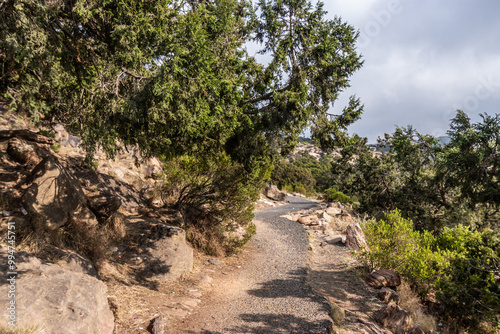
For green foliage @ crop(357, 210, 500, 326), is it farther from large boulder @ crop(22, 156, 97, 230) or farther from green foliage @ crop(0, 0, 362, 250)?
large boulder @ crop(22, 156, 97, 230)

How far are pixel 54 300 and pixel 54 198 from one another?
2623 mm

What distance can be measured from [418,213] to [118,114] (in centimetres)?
1613

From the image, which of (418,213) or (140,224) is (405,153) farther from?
(140,224)

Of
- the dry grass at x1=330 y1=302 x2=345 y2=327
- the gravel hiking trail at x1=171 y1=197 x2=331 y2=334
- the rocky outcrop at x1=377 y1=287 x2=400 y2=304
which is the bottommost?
the gravel hiking trail at x1=171 y1=197 x2=331 y2=334

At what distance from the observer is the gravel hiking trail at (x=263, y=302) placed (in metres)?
4.53

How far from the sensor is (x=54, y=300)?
3381 millimetres

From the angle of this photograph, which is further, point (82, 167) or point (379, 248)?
point (82, 167)

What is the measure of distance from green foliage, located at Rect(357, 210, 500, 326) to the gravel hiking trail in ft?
8.70

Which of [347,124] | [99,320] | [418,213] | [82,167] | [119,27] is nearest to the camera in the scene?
[99,320]

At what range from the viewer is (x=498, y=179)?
7480 millimetres

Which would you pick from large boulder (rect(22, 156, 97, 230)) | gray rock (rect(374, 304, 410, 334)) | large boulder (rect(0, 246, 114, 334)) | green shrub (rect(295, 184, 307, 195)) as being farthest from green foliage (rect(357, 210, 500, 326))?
green shrub (rect(295, 184, 307, 195))

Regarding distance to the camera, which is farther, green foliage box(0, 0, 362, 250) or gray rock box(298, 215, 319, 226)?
gray rock box(298, 215, 319, 226)

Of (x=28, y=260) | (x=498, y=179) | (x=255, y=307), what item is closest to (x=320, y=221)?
(x=498, y=179)

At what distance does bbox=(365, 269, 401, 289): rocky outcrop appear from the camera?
6.82 metres
